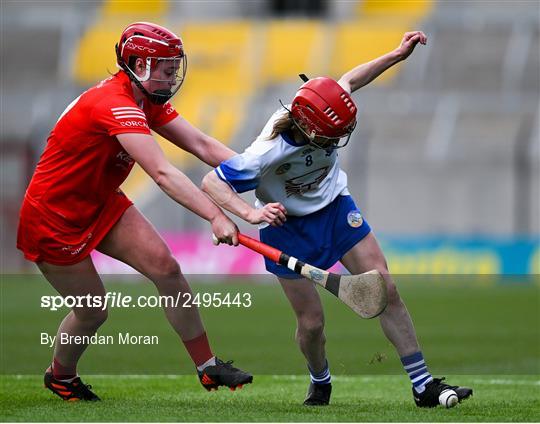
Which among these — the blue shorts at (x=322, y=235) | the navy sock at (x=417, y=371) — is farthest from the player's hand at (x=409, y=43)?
the navy sock at (x=417, y=371)

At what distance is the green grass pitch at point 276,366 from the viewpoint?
22.0ft

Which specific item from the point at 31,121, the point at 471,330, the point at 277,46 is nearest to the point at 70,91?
the point at 31,121

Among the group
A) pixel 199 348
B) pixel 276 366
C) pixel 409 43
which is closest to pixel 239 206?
pixel 199 348

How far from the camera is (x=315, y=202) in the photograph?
277 inches

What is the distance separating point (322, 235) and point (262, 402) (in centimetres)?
109

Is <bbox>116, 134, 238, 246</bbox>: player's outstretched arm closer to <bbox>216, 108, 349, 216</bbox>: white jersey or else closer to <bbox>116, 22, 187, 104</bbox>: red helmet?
<bbox>216, 108, 349, 216</bbox>: white jersey

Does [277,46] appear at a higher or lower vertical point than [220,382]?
lower

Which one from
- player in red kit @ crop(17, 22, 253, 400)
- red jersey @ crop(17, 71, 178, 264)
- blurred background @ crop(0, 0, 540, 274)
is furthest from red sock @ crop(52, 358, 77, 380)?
blurred background @ crop(0, 0, 540, 274)

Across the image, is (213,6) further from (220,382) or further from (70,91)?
(220,382)

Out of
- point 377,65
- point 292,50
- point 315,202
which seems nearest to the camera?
point 315,202

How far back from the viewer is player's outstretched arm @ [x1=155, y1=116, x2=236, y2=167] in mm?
7270

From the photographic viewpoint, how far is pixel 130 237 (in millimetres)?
7004

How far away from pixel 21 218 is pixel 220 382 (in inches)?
58.4

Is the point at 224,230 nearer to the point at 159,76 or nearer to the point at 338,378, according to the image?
the point at 159,76
